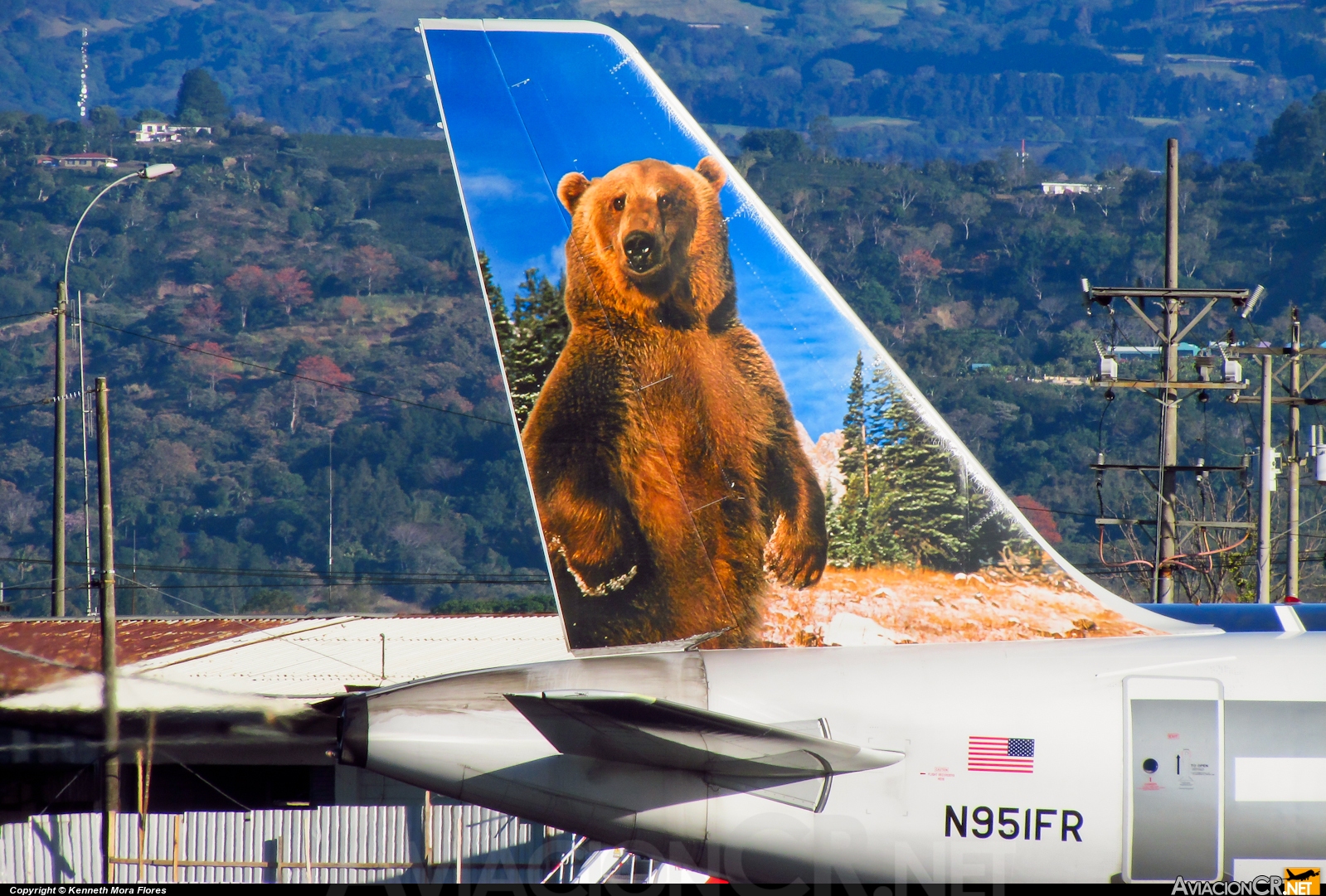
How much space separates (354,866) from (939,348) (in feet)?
477

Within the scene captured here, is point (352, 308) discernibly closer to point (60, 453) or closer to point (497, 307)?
point (60, 453)

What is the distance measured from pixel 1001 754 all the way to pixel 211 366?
559 feet

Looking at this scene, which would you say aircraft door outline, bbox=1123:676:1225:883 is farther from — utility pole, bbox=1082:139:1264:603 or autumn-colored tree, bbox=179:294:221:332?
autumn-colored tree, bbox=179:294:221:332

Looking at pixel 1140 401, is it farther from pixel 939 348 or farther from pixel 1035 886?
pixel 1035 886

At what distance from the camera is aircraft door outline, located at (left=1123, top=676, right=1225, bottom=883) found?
11.1m

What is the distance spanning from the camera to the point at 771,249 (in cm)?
1162

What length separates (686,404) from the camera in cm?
1146

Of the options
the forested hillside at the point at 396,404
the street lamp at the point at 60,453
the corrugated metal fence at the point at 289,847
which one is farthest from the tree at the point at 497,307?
the forested hillside at the point at 396,404

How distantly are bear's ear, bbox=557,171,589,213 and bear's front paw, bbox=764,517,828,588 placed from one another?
9.86 ft

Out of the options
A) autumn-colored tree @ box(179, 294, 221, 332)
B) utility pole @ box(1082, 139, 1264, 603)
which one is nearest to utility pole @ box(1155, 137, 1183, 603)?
utility pole @ box(1082, 139, 1264, 603)

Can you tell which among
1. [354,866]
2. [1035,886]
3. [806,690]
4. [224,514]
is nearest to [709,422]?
[806,690]

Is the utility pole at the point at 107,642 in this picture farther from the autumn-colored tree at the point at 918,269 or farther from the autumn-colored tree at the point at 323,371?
the autumn-colored tree at the point at 918,269

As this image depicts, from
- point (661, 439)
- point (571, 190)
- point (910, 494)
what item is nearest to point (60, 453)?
point (571, 190)

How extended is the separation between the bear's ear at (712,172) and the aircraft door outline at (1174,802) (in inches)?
207
